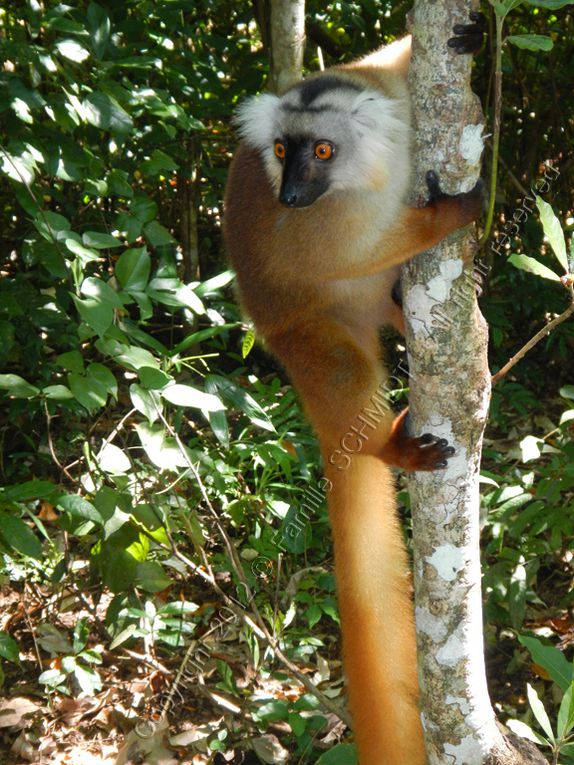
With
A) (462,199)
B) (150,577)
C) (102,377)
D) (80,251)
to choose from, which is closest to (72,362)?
(102,377)

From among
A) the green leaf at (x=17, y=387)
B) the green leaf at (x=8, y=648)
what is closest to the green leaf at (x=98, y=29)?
the green leaf at (x=17, y=387)

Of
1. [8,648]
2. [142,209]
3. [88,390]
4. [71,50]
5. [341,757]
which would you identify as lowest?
[341,757]

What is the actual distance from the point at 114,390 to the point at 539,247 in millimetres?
4249

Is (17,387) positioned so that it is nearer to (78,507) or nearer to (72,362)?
(72,362)

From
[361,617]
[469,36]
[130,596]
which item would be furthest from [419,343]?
[130,596]

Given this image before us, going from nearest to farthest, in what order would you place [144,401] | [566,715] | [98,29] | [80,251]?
[566,715] < [80,251] < [144,401] < [98,29]

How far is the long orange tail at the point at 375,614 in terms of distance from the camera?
302cm

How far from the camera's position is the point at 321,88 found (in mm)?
3514

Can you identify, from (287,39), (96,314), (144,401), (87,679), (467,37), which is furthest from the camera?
(287,39)

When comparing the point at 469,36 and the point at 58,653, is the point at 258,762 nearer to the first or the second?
the point at 58,653

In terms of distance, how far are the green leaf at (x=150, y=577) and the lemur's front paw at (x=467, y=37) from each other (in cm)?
262

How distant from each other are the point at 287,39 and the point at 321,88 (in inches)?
52.7

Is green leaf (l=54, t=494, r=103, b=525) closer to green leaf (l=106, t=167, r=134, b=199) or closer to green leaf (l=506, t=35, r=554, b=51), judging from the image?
green leaf (l=106, t=167, r=134, b=199)

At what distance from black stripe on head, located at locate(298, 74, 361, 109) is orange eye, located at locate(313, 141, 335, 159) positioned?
0.53 feet
